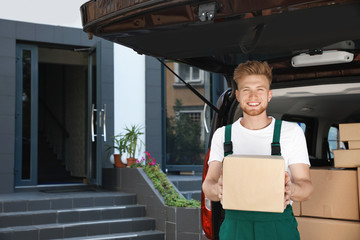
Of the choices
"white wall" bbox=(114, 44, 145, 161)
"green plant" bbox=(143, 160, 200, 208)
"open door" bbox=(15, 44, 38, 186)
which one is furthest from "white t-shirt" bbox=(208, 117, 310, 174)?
"white wall" bbox=(114, 44, 145, 161)

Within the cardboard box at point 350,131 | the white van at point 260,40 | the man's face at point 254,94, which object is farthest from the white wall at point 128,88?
the man's face at point 254,94

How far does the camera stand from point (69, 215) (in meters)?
6.55

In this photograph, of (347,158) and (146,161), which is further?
(146,161)

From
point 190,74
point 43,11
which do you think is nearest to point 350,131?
point 43,11

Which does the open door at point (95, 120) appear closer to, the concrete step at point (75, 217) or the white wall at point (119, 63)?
the white wall at point (119, 63)

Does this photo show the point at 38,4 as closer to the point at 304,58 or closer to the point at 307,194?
the point at 304,58

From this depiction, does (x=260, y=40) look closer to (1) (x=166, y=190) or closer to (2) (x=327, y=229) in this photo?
(2) (x=327, y=229)

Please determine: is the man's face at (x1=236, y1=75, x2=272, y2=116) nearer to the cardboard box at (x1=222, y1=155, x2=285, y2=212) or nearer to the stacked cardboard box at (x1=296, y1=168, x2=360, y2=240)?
the cardboard box at (x1=222, y1=155, x2=285, y2=212)

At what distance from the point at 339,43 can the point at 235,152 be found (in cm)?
105

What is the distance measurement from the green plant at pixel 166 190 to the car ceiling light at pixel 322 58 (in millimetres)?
3502

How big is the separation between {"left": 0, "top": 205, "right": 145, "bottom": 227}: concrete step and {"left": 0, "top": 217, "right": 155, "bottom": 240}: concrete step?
0.11 meters

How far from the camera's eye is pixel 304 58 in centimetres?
280

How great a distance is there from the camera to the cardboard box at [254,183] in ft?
5.57

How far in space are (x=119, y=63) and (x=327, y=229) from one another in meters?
6.33
